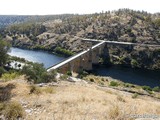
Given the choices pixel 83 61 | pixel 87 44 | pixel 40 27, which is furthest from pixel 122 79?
pixel 40 27

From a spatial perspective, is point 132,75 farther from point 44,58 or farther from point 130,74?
point 44,58

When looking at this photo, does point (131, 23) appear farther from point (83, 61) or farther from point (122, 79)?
point (122, 79)

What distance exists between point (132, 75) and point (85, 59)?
22320 mm

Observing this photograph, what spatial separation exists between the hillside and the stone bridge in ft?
10.8

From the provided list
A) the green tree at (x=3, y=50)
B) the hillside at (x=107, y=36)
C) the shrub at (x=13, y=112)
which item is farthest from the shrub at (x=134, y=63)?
the shrub at (x=13, y=112)

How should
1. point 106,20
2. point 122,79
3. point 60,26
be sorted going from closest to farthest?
point 122,79, point 106,20, point 60,26

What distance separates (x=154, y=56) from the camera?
362ft

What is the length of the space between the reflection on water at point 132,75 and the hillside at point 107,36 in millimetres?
7806

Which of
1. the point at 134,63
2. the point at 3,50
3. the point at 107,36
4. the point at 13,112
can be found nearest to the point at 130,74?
the point at 134,63

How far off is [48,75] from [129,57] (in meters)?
78.8

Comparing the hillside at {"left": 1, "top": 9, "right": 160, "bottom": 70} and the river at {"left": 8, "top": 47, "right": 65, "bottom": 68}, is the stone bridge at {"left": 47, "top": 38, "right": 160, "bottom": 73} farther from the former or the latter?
the river at {"left": 8, "top": 47, "right": 65, "bottom": 68}

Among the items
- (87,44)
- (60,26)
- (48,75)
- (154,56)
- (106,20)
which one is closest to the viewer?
(48,75)

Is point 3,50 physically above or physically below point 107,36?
above

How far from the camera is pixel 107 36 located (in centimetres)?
13388
